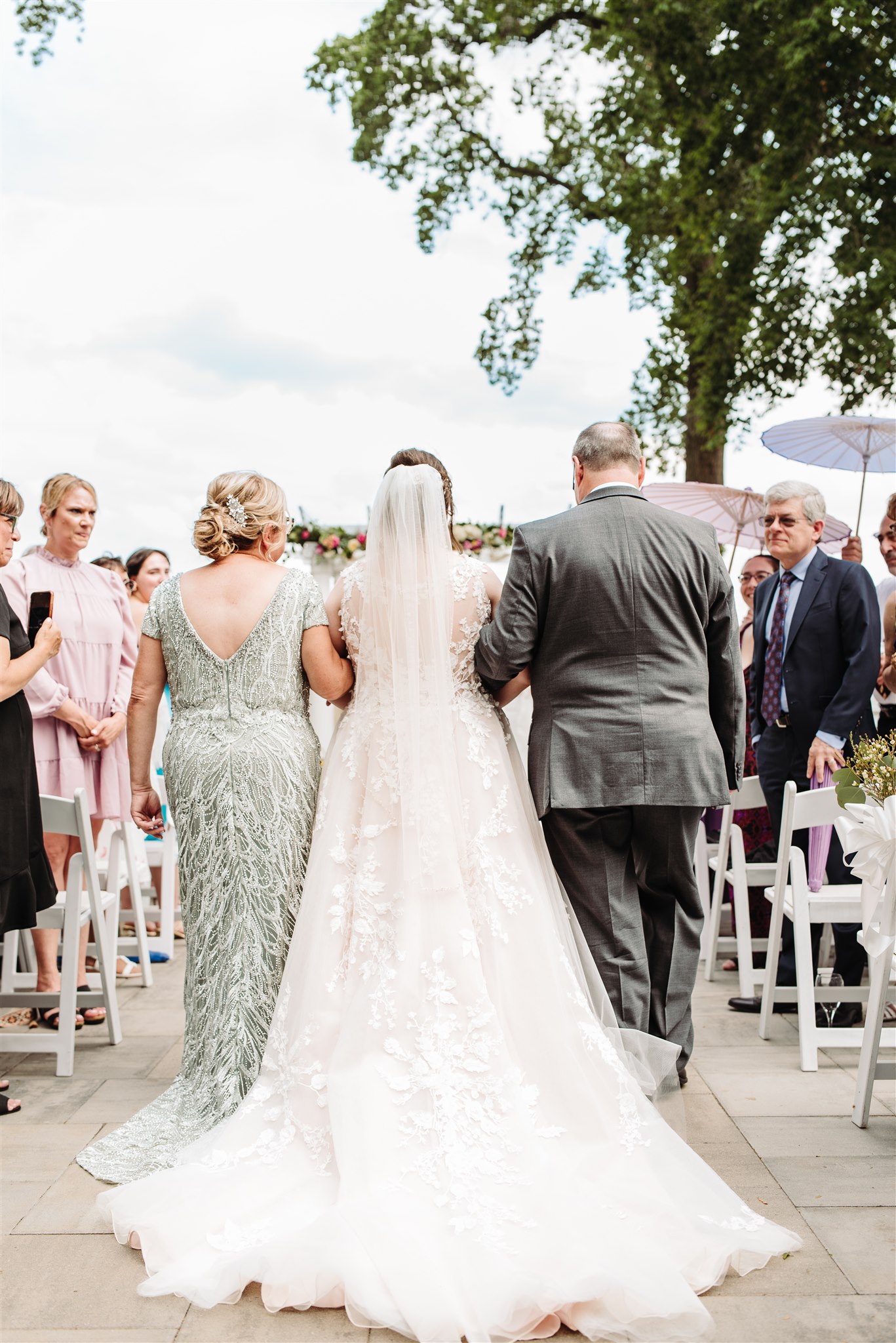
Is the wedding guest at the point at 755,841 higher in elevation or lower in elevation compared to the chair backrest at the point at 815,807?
lower

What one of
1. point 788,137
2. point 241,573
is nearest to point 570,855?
point 241,573

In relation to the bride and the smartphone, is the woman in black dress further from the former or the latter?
the bride

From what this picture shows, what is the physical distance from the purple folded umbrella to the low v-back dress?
2.29 meters

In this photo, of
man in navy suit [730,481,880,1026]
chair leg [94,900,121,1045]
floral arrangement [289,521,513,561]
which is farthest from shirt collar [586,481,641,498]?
floral arrangement [289,521,513,561]

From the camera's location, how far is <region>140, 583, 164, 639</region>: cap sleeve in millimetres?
3646

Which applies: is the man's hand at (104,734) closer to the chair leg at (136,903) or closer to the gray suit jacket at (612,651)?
the chair leg at (136,903)

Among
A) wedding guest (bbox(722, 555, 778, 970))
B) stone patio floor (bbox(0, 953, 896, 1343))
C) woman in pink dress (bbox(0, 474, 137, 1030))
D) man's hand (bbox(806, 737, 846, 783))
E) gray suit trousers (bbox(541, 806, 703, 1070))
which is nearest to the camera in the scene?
stone patio floor (bbox(0, 953, 896, 1343))

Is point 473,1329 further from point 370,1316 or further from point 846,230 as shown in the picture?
point 846,230

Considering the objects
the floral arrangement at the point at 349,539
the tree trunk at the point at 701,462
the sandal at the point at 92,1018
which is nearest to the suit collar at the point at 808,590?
the sandal at the point at 92,1018

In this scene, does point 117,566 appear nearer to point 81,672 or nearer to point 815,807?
point 81,672

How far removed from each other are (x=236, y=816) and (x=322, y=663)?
21.6 inches

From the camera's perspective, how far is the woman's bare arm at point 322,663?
3600 millimetres

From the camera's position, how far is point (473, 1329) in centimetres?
236

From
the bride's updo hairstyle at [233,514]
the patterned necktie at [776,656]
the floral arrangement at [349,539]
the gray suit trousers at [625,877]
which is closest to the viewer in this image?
the bride's updo hairstyle at [233,514]
